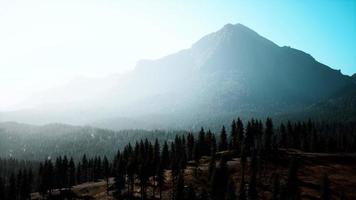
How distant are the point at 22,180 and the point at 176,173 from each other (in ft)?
210

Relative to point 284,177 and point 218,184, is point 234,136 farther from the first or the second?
point 218,184

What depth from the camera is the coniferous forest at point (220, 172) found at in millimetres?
107312

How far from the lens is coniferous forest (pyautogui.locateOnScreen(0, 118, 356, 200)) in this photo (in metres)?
107

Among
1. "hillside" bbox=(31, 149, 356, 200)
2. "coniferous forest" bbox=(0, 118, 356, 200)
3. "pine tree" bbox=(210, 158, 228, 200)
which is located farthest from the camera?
"hillside" bbox=(31, 149, 356, 200)

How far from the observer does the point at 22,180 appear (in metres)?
153

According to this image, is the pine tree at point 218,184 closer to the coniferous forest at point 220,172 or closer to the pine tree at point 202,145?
the coniferous forest at point 220,172

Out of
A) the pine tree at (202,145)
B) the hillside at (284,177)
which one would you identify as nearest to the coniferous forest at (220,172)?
the hillside at (284,177)

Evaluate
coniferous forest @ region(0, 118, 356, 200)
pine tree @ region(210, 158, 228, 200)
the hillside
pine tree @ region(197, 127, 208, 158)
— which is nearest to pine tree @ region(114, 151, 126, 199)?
coniferous forest @ region(0, 118, 356, 200)

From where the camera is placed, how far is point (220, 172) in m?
106

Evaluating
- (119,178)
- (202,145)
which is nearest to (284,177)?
(202,145)

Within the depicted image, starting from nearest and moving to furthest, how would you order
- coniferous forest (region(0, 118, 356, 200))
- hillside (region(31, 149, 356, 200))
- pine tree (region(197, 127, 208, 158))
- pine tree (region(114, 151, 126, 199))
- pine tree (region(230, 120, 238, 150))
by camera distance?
coniferous forest (region(0, 118, 356, 200))
hillside (region(31, 149, 356, 200))
pine tree (region(114, 151, 126, 199))
pine tree (region(230, 120, 238, 150))
pine tree (region(197, 127, 208, 158))

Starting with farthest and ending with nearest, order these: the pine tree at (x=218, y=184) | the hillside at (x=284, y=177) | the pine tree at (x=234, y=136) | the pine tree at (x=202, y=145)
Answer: the pine tree at (x=202, y=145)
the pine tree at (x=234, y=136)
the hillside at (x=284, y=177)
the pine tree at (x=218, y=184)

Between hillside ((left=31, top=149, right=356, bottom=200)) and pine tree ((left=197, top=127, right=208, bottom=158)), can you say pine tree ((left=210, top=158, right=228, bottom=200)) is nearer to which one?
hillside ((left=31, top=149, right=356, bottom=200))

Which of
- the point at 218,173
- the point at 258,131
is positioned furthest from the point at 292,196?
the point at 258,131
